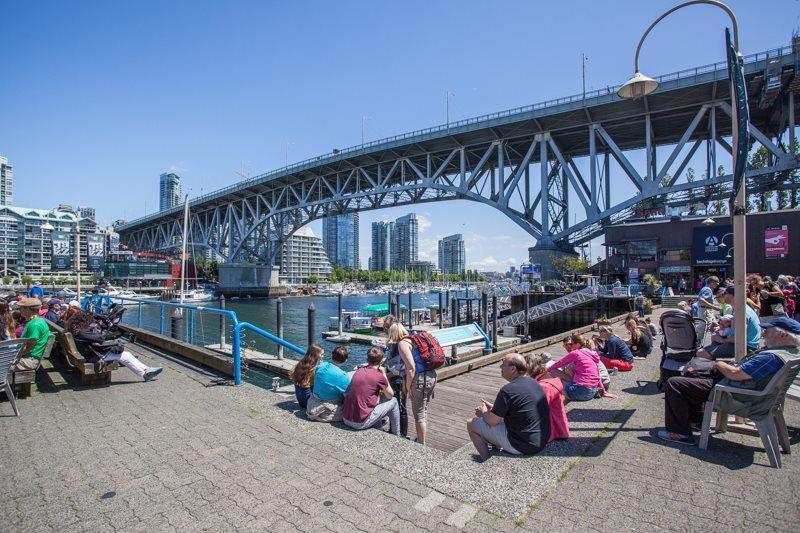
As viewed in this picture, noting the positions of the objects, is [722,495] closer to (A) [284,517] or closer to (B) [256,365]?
(A) [284,517]

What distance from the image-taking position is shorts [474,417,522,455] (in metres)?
4.31

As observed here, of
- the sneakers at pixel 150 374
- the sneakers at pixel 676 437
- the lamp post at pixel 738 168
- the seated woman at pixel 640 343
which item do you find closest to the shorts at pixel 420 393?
the sneakers at pixel 676 437

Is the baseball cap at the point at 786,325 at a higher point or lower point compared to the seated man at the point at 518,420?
higher

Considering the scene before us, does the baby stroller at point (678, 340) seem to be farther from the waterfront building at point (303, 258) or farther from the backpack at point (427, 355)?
the waterfront building at point (303, 258)

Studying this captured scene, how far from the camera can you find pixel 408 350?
584 cm

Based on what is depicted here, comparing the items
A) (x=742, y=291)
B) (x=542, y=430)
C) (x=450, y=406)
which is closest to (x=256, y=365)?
(x=450, y=406)

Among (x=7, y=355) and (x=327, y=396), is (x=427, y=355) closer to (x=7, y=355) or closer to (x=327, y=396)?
(x=327, y=396)

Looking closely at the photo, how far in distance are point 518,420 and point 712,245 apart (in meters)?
45.8

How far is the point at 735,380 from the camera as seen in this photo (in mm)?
4012

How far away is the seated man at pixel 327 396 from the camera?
5.39 metres

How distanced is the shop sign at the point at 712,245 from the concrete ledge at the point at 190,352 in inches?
1787

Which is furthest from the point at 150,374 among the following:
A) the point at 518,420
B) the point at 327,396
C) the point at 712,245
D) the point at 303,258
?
the point at 303,258

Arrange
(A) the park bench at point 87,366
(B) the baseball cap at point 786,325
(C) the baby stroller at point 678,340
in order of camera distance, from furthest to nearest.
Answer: (A) the park bench at point 87,366, (C) the baby stroller at point 678,340, (B) the baseball cap at point 786,325

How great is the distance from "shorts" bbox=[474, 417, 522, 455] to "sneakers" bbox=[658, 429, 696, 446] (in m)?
1.74
